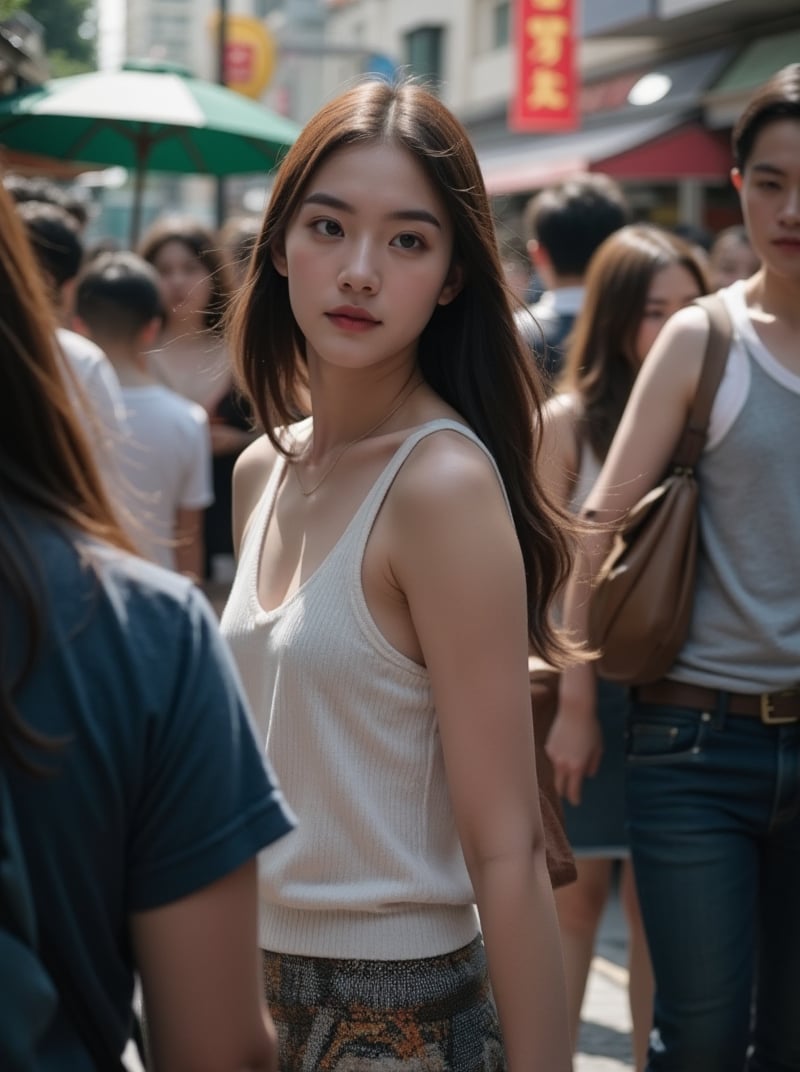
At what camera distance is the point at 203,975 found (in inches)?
55.3

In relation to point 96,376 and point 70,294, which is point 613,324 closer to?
point 96,376

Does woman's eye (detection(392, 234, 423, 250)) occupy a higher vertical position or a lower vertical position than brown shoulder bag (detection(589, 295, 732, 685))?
higher

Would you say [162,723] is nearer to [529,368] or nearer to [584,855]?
[529,368]

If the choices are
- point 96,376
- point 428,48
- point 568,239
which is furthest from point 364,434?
point 428,48

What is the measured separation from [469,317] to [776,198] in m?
1.15

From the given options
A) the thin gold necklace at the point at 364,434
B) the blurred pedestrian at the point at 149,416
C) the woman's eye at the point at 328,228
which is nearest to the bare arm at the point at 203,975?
the thin gold necklace at the point at 364,434

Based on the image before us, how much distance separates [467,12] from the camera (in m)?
26.7

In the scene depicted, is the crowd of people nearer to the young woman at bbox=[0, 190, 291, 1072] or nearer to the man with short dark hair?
the young woman at bbox=[0, 190, 291, 1072]

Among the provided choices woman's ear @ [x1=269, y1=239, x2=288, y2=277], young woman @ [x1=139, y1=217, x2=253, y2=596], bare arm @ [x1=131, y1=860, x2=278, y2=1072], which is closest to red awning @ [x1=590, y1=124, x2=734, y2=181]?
young woman @ [x1=139, y1=217, x2=253, y2=596]

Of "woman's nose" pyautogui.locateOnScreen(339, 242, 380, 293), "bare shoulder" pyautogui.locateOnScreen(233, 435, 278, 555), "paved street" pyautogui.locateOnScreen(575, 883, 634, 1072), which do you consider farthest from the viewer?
"paved street" pyautogui.locateOnScreen(575, 883, 634, 1072)

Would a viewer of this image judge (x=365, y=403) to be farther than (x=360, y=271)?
Yes

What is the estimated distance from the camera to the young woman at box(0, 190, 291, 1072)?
1.33 meters

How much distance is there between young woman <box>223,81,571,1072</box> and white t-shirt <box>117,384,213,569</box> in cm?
296

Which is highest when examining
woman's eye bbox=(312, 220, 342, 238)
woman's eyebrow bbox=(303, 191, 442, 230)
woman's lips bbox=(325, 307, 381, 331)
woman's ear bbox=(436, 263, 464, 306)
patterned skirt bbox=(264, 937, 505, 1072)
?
woman's eyebrow bbox=(303, 191, 442, 230)
